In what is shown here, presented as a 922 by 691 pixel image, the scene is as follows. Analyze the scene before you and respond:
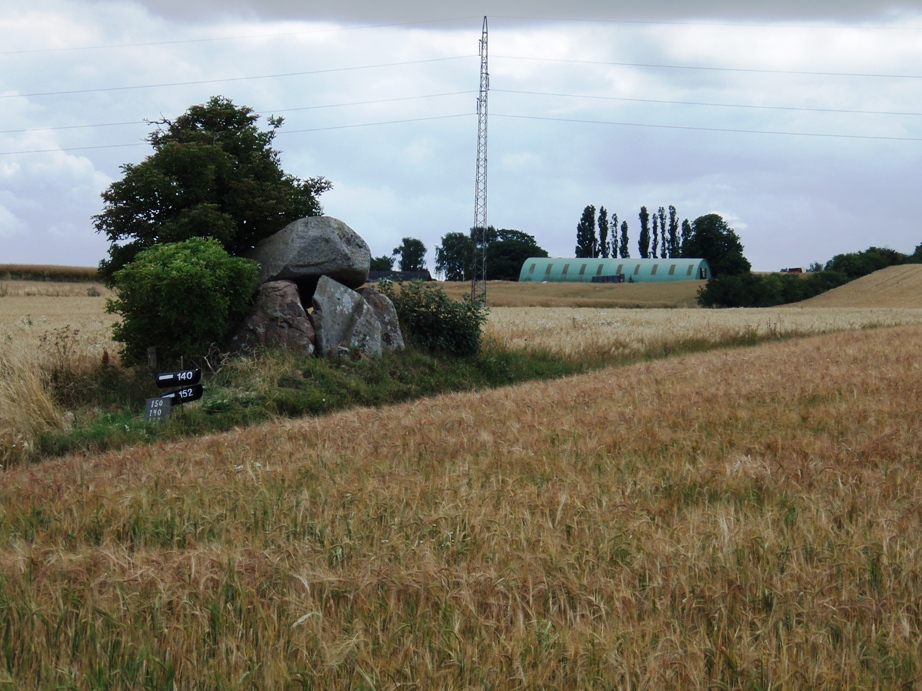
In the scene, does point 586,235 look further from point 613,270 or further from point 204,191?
point 204,191

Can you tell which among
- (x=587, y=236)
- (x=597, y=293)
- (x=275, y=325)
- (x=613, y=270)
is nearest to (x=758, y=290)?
(x=597, y=293)

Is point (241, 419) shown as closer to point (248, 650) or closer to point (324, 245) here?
point (324, 245)

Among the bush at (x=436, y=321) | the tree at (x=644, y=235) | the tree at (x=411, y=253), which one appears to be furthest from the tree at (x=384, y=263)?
the bush at (x=436, y=321)

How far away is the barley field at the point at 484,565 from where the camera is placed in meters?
3.67

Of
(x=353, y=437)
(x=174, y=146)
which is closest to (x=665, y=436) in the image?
(x=353, y=437)

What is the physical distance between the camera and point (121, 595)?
4371 mm

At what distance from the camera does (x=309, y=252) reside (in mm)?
16906

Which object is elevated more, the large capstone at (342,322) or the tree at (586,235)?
the tree at (586,235)

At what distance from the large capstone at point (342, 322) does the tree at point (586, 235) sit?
10293cm

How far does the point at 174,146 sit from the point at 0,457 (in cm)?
761

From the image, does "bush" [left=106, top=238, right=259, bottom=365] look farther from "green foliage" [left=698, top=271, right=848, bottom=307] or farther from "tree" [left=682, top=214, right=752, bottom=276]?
"tree" [left=682, top=214, right=752, bottom=276]

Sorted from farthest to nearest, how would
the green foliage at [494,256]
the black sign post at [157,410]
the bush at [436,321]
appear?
the green foliage at [494,256], the bush at [436,321], the black sign post at [157,410]

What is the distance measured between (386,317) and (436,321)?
4.87ft

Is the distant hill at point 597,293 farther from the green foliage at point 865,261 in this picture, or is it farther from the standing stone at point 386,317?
the standing stone at point 386,317
